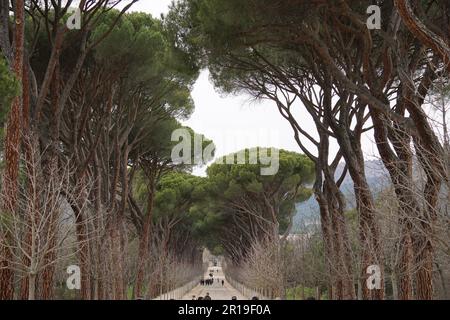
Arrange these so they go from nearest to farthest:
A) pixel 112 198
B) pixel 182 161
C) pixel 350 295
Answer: pixel 350 295, pixel 112 198, pixel 182 161

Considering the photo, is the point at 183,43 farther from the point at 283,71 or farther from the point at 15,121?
the point at 15,121

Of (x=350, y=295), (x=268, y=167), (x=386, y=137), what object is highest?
(x=268, y=167)

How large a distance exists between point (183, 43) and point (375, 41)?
4.50 meters

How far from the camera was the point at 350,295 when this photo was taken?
13.2m

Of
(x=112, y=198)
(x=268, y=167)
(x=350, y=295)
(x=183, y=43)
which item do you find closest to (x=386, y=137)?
(x=350, y=295)

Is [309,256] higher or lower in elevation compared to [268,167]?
lower

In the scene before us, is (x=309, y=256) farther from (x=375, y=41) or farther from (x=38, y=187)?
(x=38, y=187)

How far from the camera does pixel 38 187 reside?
9.59m

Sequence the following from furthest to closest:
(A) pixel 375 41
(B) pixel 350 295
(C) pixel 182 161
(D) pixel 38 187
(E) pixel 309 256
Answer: (C) pixel 182 161, (E) pixel 309 256, (B) pixel 350 295, (A) pixel 375 41, (D) pixel 38 187

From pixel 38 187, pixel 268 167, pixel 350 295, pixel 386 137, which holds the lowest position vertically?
pixel 350 295

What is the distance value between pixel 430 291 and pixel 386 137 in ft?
8.89

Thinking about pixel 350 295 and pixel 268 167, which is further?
pixel 268 167
